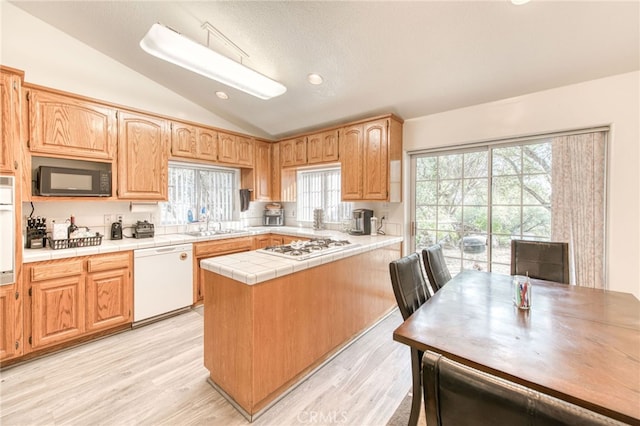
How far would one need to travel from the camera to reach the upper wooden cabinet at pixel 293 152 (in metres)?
3.95

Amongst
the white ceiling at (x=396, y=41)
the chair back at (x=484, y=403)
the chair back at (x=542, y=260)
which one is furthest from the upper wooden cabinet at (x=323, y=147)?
the chair back at (x=484, y=403)

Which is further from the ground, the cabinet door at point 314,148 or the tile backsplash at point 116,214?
the cabinet door at point 314,148

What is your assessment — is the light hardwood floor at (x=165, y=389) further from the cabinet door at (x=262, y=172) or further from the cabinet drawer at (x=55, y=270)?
the cabinet door at (x=262, y=172)

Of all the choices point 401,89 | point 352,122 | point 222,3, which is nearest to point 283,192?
point 352,122

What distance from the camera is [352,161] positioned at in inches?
134

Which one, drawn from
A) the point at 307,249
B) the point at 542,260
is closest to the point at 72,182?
the point at 307,249

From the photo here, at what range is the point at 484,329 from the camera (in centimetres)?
121

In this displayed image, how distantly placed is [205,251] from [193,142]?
1.46m

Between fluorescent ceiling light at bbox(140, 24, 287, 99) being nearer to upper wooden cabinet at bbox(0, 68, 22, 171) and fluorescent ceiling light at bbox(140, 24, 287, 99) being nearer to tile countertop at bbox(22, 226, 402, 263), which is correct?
upper wooden cabinet at bbox(0, 68, 22, 171)

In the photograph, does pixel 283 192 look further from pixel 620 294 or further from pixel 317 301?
pixel 620 294

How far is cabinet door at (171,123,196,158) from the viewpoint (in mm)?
3287

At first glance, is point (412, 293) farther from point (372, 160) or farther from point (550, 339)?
point (372, 160)

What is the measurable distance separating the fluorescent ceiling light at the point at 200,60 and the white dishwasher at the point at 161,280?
6.33 ft

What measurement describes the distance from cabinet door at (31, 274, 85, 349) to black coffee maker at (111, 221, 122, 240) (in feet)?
2.25
